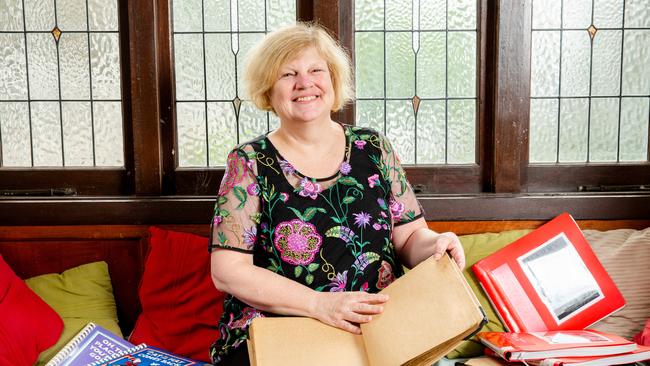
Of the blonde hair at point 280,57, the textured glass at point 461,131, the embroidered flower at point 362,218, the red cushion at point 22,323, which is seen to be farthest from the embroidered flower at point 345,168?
the red cushion at point 22,323

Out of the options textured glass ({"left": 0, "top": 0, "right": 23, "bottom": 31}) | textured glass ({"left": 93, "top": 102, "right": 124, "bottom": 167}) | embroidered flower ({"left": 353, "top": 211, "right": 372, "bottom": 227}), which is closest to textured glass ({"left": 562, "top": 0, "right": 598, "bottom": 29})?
embroidered flower ({"left": 353, "top": 211, "right": 372, "bottom": 227})

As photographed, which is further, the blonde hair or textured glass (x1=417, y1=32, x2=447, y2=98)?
textured glass (x1=417, y1=32, x2=447, y2=98)

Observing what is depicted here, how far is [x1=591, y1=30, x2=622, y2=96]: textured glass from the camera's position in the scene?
2369 mm

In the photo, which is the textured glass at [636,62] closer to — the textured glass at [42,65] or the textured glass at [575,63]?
the textured glass at [575,63]

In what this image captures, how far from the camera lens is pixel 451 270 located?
134 centimetres

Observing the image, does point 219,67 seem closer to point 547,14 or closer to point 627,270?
point 547,14

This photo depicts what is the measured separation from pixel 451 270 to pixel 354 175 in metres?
→ 0.45

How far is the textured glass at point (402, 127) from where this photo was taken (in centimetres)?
241

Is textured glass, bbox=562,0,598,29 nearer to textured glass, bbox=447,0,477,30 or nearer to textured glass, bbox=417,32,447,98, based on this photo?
textured glass, bbox=447,0,477,30

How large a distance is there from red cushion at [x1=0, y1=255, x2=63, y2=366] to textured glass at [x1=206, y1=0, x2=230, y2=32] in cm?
111

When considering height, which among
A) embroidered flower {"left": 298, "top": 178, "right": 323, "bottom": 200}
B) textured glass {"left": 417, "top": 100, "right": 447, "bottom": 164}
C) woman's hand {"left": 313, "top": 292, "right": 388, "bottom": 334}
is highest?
textured glass {"left": 417, "top": 100, "right": 447, "bottom": 164}

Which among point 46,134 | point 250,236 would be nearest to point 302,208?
point 250,236

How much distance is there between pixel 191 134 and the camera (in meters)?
2.43

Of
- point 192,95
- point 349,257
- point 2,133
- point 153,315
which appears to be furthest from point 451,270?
point 2,133
